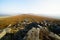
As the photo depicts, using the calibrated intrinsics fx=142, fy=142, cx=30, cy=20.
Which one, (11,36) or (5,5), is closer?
(11,36)

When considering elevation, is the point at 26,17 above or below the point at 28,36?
above

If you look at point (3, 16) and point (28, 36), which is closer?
point (28, 36)

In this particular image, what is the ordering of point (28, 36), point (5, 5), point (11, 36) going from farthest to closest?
point (5, 5)
point (11, 36)
point (28, 36)

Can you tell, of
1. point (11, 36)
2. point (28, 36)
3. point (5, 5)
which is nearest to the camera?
point (28, 36)

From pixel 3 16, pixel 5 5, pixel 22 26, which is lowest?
pixel 22 26

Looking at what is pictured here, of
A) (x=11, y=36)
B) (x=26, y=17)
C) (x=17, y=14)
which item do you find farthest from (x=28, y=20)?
(x=11, y=36)

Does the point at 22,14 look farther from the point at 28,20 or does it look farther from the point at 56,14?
the point at 56,14

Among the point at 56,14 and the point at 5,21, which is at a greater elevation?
the point at 56,14

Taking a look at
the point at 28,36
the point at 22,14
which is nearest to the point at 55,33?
the point at 28,36

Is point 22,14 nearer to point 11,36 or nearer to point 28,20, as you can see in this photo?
point 28,20
